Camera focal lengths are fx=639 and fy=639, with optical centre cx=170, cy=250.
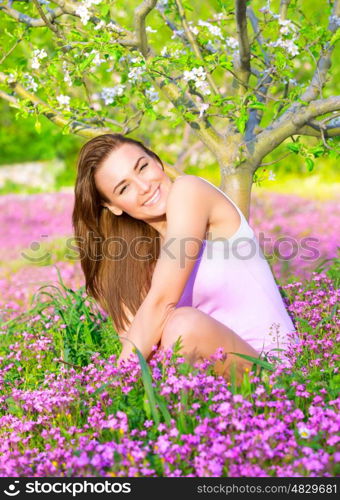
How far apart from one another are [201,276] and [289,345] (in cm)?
68

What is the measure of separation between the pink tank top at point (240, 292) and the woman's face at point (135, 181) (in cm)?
44

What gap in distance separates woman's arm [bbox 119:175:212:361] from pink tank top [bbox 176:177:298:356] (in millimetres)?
306

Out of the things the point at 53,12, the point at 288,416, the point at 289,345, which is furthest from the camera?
the point at 53,12

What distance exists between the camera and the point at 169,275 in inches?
139

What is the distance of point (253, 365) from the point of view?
340cm

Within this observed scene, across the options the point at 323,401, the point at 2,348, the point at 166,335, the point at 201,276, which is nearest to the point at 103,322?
the point at 2,348

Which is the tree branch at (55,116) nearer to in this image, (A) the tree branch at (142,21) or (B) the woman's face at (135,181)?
(A) the tree branch at (142,21)

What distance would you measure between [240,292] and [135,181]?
37.2 inches

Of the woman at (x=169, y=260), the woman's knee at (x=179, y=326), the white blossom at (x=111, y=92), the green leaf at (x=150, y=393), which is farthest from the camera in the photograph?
the white blossom at (x=111, y=92)

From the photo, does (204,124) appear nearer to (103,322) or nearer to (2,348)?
(103,322)

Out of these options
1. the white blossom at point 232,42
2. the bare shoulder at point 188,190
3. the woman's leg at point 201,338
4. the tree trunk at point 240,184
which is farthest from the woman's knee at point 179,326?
the white blossom at point 232,42

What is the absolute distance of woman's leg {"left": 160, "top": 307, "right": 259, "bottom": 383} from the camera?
3299mm

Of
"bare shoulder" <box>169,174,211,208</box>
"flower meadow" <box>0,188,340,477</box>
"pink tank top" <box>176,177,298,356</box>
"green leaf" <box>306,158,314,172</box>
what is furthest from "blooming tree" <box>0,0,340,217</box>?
"flower meadow" <box>0,188,340,477</box>

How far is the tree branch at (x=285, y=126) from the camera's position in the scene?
4.56 metres
